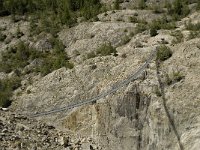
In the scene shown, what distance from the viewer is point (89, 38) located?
33875mm

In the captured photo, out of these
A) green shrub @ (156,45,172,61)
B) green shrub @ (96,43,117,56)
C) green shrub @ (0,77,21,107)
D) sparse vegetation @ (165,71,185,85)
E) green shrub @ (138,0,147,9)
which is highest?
green shrub @ (156,45,172,61)

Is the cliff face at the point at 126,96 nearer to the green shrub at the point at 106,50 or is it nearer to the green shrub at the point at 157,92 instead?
the green shrub at the point at 157,92

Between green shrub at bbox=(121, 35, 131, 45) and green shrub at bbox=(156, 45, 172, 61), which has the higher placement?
green shrub at bbox=(156, 45, 172, 61)

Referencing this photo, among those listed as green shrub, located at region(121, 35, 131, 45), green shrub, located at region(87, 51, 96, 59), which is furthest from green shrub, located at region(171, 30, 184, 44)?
green shrub, located at region(87, 51, 96, 59)

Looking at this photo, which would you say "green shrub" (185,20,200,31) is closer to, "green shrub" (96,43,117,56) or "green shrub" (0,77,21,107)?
"green shrub" (96,43,117,56)

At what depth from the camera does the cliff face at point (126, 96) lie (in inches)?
915

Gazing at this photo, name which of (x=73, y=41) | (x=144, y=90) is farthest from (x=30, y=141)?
(x=73, y=41)

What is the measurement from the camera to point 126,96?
25.5m

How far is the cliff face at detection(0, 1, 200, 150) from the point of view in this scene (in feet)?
76.2

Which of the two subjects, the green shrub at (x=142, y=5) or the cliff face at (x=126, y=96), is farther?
the green shrub at (x=142, y=5)

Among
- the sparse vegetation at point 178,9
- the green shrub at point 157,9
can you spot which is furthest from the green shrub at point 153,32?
the green shrub at point 157,9

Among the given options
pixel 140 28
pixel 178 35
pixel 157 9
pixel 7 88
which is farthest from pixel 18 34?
pixel 178 35

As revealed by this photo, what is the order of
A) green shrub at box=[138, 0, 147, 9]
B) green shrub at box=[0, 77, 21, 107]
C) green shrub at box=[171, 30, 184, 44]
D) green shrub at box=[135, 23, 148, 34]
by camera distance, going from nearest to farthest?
green shrub at box=[171, 30, 184, 44] → green shrub at box=[0, 77, 21, 107] → green shrub at box=[135, 23, 148, 34] → green shrub at box=[138, 0, 147, 9]

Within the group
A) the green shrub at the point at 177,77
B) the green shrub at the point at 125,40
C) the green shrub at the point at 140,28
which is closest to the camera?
the green shrub at the point at 177,77
